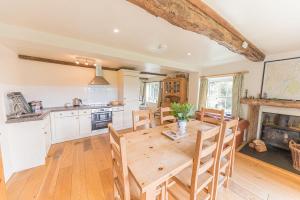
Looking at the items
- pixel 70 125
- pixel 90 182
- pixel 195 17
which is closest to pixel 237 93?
pixel 195 17

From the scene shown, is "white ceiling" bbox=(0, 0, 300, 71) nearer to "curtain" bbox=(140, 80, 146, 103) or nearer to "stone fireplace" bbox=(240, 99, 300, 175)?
"stone fireplace" bbox=(240, 99, 300, 175)

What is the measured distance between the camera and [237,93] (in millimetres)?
3334

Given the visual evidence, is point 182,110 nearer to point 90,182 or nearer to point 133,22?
point 133,22

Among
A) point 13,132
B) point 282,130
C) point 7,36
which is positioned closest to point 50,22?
point 7,36

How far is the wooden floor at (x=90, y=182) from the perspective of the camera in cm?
163

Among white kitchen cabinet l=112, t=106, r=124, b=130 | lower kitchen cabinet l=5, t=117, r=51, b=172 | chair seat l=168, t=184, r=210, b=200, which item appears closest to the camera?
chair seat l=168, t=184, r=210, b=200

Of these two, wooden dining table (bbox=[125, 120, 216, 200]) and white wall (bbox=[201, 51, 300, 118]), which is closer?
wooden dining table (bbox=[125, 120, 216, 200])

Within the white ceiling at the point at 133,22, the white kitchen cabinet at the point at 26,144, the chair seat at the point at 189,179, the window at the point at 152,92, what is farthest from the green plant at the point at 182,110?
the window at the point at 152,92

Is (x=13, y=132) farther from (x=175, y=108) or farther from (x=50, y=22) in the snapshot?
(x=175, y=108)

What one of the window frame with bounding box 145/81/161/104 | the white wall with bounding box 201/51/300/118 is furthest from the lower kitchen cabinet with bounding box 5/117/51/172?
the window frame with bounding box 145/81/161/104

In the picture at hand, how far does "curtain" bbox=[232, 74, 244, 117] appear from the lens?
329 centimetres

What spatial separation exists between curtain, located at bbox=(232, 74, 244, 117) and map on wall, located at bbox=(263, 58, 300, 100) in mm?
480

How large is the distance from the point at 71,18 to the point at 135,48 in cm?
120

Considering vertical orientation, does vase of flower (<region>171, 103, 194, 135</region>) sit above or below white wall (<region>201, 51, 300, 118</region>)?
below
